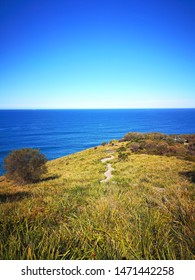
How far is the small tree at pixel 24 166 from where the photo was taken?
55.7 feet

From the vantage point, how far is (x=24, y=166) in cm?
1716

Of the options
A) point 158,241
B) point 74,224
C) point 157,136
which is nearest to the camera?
point 158,241

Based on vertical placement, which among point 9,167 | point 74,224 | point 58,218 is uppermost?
point 74,224

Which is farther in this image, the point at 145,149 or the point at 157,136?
the point at 157,136

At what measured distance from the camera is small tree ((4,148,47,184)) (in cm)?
1698

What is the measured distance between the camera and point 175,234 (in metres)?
1.99

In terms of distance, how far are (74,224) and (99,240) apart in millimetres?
670
